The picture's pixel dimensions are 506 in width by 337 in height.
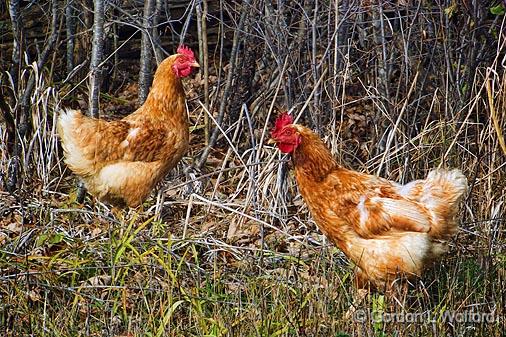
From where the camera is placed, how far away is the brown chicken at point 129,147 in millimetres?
7039

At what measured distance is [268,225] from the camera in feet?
22.0

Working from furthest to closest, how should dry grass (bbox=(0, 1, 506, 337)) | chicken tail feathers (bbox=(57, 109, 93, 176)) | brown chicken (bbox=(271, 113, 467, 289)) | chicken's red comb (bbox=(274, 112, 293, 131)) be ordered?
chicken tail feathers (bbox=(57, 109, 93, 176)) → chicken's red comb (bbox=(274, 112, 293, 131)) → brown chicken (bbox=(271, 113, 467, 289)) → dry grass (bbox=(0, 1, 506, 337))

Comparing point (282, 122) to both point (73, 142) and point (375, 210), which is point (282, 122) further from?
point (73, 142)

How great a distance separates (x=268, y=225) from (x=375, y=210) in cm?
116

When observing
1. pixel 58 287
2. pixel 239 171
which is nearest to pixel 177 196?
pixel 239 171

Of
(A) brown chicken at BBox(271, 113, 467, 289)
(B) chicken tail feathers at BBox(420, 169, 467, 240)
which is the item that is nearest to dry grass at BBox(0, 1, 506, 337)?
(A) brown chicken at BBox(271, 113, 467, 289)

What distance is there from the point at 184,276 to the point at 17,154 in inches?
90.7

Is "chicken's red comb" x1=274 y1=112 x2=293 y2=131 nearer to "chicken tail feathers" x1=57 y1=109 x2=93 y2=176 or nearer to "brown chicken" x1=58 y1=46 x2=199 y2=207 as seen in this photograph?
"brown chicken" x1=58 y1=46 x2=199 y2=207

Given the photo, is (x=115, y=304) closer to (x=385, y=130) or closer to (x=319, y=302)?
(x=319, y=302)

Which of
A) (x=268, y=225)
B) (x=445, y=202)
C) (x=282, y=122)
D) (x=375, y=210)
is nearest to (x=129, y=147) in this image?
(x=268, y=225)

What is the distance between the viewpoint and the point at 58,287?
5.57m

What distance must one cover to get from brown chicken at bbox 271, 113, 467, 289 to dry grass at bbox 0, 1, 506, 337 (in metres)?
0.21

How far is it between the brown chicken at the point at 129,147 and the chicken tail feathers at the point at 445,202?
2344mm

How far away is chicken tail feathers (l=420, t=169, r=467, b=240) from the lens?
5648 mm
